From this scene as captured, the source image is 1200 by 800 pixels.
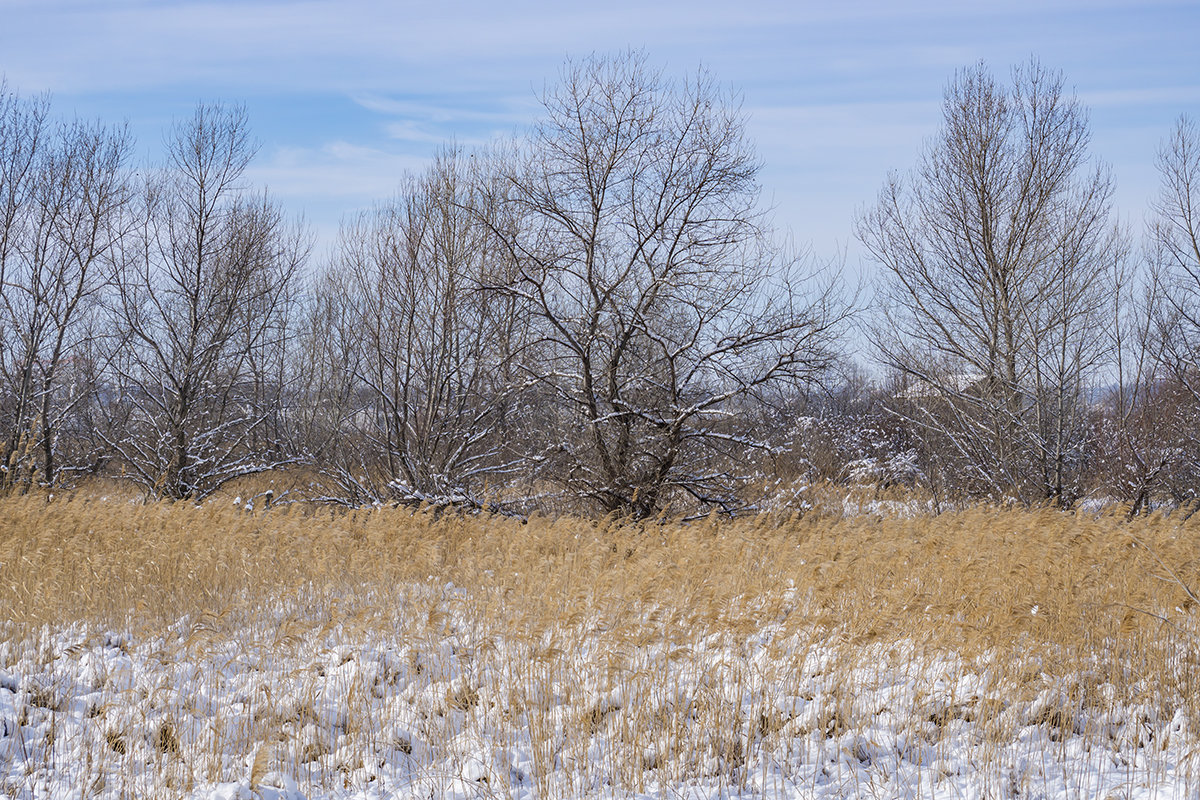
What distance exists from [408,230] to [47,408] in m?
8.81

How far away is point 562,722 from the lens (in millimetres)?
4844

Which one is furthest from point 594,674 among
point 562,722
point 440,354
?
point 440,354

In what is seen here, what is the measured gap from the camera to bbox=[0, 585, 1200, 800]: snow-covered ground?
4.28 metres

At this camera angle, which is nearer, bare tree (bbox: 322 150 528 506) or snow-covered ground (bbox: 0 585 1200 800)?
snow-covered ground (bbox: 0 585 1200 800)

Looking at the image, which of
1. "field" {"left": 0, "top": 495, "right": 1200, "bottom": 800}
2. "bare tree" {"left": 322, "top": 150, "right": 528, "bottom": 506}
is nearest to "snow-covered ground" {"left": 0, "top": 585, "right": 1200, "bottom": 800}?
"field" {"left": 0, "top": 495, "right": 1200, "bottom": 800}

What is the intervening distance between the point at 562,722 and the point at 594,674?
20.5 inches

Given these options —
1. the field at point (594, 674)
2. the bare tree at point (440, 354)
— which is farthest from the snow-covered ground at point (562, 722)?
the bare tree at point (440, 354)

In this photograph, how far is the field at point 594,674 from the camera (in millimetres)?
4367

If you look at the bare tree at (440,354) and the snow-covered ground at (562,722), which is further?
the bare tree at (440,354)

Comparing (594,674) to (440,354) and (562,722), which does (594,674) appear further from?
(440,354)

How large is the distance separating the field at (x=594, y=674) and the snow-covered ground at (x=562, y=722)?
0.02 meters

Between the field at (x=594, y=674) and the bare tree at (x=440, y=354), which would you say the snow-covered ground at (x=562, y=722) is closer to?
the field at (x=594, y=674)

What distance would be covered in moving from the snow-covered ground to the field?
0.02 m

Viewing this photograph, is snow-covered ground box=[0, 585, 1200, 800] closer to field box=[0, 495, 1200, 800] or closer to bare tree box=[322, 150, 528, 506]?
field box=[0, 495, 1200, 800]
